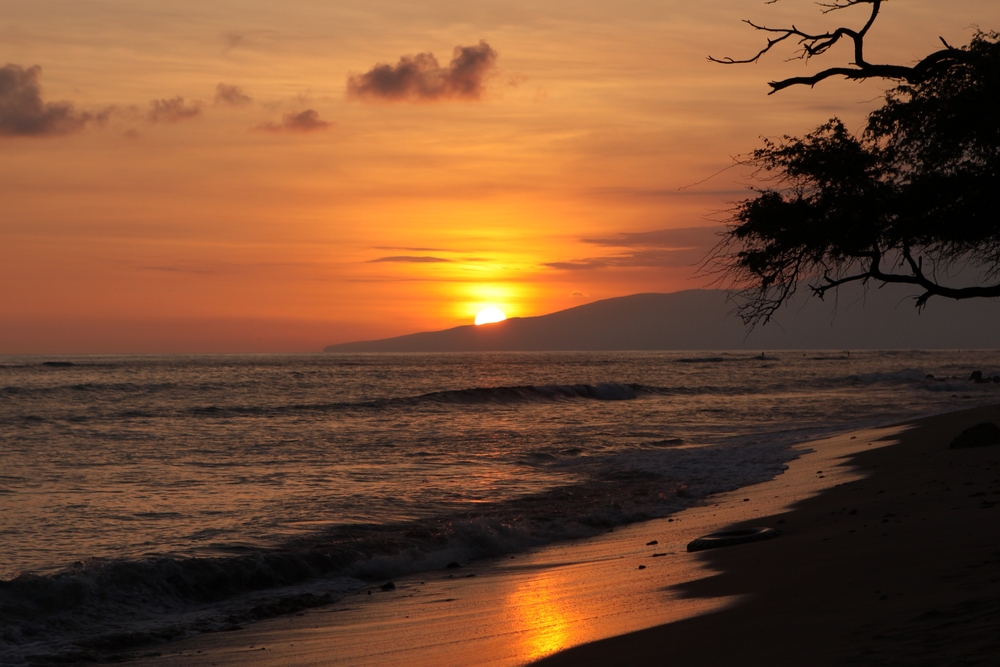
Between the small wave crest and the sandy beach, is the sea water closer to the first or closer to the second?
the sandy beach

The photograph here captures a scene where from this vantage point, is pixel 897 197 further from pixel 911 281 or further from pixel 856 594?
pixel 856 594

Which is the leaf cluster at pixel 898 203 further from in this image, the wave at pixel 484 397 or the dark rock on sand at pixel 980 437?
the wave at pixel 484 397

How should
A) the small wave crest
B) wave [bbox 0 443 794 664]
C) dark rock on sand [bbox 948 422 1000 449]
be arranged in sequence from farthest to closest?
the small wave crest
dark rock on sand [bbox 948 422 1000 449]
wave [bbox 0 443 794 664]

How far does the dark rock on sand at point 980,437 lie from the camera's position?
1772 cm

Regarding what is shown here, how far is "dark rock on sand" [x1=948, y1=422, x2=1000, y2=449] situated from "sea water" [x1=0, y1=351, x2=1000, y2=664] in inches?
157

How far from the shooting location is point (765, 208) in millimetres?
12867

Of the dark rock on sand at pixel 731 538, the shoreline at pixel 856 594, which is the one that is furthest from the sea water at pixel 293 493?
the shoreline at pixel 856 594

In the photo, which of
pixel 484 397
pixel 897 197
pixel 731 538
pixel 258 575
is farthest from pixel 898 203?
pixel 484 397

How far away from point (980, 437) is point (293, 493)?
14490 millimetres

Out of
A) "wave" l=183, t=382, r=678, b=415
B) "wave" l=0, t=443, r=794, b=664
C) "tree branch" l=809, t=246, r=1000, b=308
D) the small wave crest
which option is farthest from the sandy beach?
the small wave crest

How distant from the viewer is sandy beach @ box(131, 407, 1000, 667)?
5.48 m

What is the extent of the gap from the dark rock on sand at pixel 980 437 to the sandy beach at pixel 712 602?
3934mm

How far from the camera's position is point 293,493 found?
17719 mm

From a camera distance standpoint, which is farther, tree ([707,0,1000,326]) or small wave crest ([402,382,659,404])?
small wave crest ([402,382,659,404])
